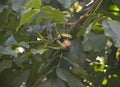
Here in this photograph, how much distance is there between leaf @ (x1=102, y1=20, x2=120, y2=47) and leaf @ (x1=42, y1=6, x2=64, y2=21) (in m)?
0.14

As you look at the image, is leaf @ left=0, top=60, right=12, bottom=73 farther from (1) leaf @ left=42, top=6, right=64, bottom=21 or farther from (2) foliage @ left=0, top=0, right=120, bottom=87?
(1) leaf @ left=42, top=6, right=64, bottom=21

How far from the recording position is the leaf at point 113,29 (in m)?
0.84

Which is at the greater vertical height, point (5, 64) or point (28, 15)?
point (28, 15)

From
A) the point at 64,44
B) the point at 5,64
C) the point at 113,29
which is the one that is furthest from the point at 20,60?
the point at 113,29

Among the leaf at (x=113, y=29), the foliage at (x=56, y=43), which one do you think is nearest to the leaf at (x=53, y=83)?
the foliage at (x=56, y=43)

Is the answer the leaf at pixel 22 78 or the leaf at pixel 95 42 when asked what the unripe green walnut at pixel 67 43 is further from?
the leaf at pixel 22 78

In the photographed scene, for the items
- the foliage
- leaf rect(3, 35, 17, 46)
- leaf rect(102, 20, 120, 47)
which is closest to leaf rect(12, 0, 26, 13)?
the foliage

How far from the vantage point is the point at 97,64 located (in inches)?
51.4

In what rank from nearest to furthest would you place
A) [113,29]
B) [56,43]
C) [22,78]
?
[113,29] < [56,43] < [22,78]

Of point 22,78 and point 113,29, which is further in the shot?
point 22,78

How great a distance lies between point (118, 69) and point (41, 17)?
1.42ft

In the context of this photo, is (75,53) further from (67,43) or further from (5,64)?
(5,64)

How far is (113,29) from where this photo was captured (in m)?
0.86

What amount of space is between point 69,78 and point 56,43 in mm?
118
